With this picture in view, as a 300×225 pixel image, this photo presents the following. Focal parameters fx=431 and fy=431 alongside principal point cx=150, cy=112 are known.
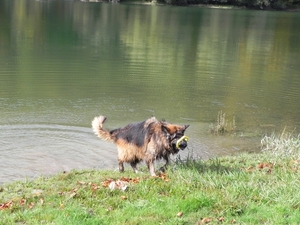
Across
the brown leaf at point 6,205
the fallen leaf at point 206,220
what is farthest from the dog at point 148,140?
the brown leaf at point 6,205

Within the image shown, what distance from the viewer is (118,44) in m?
30.4

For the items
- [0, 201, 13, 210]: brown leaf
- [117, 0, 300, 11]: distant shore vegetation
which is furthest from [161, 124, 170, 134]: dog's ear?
[117, 0, 300, 11]: distant shore vegetation

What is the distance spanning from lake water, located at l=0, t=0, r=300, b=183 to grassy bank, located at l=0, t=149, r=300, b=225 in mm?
1926

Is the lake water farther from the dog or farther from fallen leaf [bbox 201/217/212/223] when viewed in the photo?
fallen leaf [bbox 201/217/212/223]

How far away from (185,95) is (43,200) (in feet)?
38.5

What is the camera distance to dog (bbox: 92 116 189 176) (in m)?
7.70

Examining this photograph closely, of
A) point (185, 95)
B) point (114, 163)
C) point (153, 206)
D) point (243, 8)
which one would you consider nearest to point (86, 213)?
point (153, 206)

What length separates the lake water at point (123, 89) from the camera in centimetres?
1143

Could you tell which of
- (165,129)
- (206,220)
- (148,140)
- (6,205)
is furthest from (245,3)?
(6,205)

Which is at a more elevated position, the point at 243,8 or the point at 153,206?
the point at 243,8

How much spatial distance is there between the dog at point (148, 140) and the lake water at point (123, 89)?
1744 mm

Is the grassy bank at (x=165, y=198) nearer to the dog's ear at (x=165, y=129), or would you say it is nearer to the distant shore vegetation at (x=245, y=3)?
the dog's ear at (x=165, y=129)

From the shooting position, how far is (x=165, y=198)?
21.6ft

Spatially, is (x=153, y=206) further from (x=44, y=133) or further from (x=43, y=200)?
(x=44, y=133)
